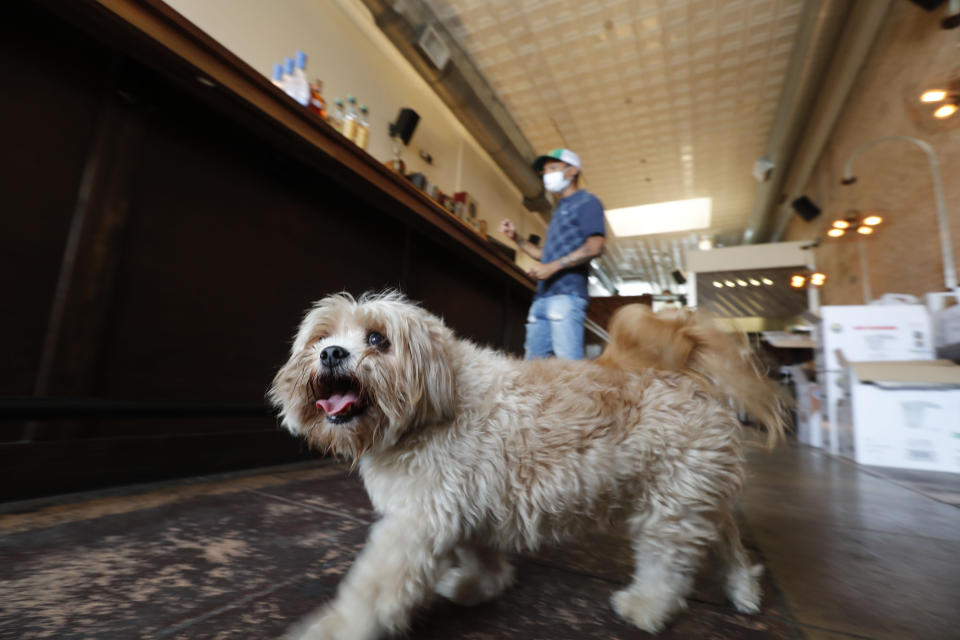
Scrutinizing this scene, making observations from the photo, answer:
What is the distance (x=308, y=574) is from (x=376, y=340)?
66 cm

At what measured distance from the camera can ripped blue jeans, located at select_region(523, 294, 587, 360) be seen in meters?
2.56

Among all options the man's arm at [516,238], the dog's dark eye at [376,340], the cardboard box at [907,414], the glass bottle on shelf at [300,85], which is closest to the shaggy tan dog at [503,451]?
the dog's dark eye at [376,340]

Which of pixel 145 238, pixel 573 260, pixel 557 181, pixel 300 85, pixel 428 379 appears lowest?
pixel 428 379

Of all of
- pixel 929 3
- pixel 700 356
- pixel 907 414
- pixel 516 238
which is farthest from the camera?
pixel 929 3

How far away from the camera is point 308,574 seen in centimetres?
112

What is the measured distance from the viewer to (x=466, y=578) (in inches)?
41.4

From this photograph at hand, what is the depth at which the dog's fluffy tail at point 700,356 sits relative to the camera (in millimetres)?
1241

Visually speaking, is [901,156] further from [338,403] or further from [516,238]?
[338,403]

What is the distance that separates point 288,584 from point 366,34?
17.8 feet

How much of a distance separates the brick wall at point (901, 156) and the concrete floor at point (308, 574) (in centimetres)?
406

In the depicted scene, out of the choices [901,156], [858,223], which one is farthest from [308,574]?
[858,223]

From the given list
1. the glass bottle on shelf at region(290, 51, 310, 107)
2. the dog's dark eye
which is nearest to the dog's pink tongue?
the dog's dark eye

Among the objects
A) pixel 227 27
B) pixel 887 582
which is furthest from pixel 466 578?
pixel 227 27

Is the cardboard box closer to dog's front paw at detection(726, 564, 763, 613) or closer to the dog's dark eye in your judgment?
dog's front paw at detection(726, 564, 763, 613)
